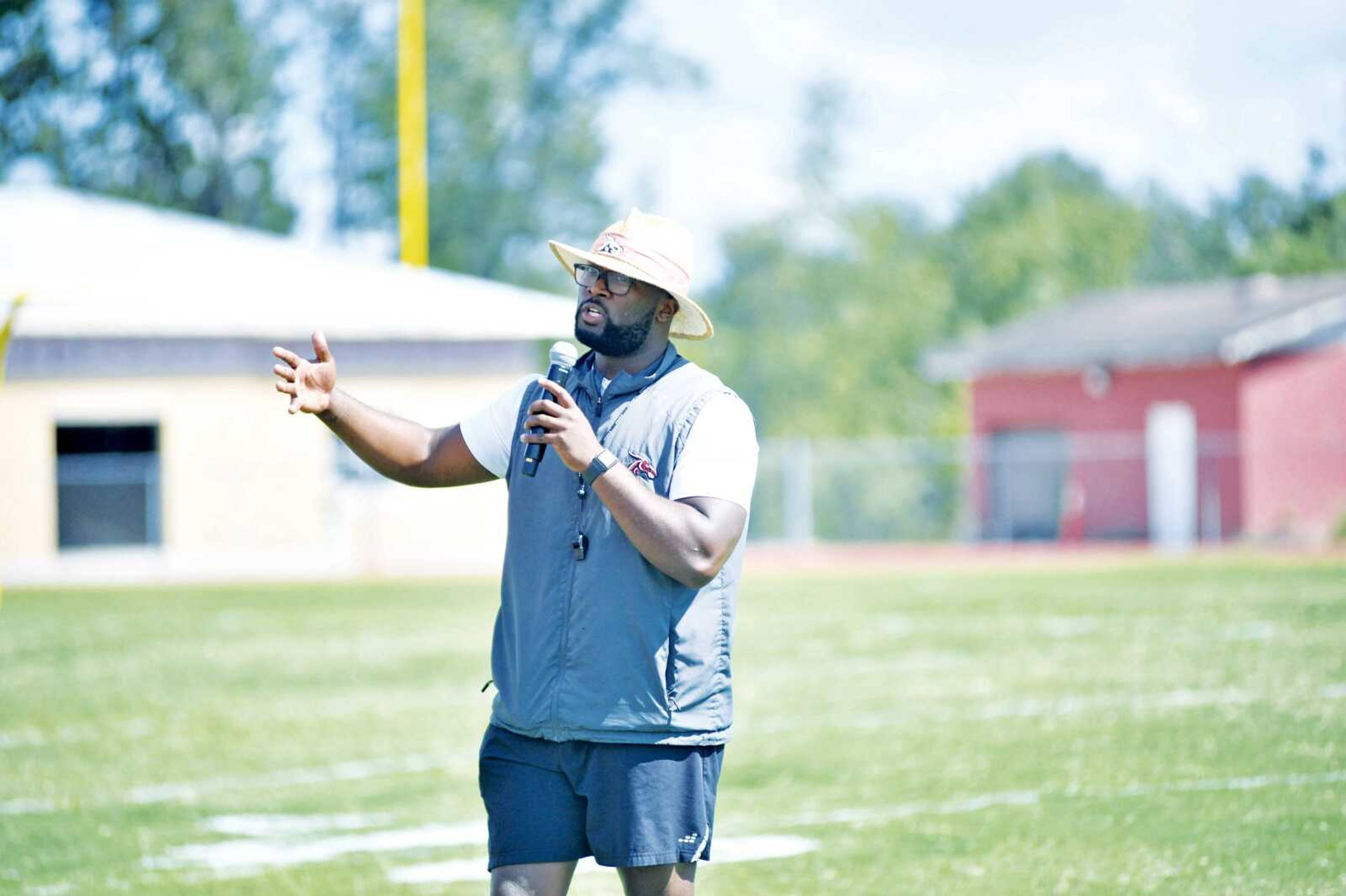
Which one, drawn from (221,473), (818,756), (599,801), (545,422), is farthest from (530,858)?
(221,473)

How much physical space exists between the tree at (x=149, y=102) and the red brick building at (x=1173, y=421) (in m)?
18.5

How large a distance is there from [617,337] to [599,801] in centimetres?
109

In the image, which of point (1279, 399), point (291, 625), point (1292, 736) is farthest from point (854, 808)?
point (1279, 399)

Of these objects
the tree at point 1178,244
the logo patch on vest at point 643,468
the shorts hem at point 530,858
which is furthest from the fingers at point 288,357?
the tree at point 1178,244

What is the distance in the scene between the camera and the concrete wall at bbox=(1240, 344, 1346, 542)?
31750 mm

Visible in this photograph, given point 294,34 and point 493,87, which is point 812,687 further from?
point 294,34

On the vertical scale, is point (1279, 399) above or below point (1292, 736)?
above

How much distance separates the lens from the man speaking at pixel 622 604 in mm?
4043

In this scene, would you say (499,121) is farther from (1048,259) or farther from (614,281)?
(614,281)

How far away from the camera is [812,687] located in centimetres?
1234

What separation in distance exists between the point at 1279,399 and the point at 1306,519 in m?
2.42

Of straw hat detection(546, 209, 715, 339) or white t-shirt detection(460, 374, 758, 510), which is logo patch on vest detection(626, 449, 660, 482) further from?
straw hat detection(546, 209, 715, 339)

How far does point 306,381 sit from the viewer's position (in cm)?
447

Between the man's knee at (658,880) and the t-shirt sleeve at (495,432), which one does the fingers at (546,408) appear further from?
the man's knee at (658,880)
